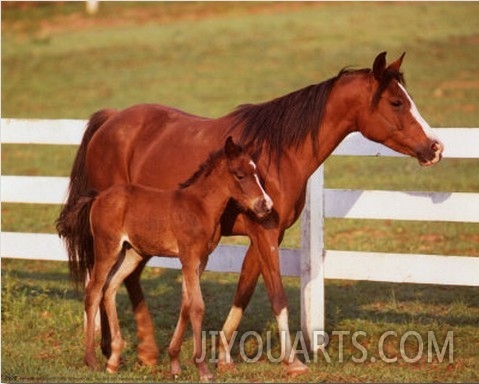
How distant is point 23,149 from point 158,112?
1169 cm

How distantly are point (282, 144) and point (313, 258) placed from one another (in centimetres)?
148

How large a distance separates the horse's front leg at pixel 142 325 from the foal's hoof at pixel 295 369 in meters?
1.27

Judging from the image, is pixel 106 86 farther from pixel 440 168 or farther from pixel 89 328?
pixel 89 328

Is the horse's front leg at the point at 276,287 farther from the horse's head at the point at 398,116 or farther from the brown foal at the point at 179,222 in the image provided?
the horse's head at the point at 398,116

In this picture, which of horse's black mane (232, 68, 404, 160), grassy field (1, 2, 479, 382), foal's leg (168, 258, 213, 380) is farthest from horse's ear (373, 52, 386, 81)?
grassy field (1, 2, 479, 382)

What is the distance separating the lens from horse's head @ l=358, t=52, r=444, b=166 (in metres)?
7.51

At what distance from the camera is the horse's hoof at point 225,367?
7.94 metres

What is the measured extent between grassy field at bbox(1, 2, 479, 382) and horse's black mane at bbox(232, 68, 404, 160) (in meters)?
1.63

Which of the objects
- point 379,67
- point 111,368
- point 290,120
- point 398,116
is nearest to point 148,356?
point 111,368

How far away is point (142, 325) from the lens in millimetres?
8562

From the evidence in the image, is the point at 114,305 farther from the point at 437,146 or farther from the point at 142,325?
the point at 437,146

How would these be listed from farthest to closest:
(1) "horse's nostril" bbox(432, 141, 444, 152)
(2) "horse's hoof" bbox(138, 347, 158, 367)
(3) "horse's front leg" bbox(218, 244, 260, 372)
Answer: (2) "horse's hoof" bbox(138, 347, 158, 367), (3) "horse's front leg" bbox(218, 244, 260, 372), (1) "horse's nostril" bbox(432, 141, 444, 152)

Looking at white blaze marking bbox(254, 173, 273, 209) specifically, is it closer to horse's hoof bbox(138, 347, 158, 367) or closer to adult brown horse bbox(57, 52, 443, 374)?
adult brown horse bbox(57, 52, 443, 374)

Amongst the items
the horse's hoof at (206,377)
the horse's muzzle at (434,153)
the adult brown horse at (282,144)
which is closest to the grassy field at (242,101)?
the horse's hoof at (206,377)
